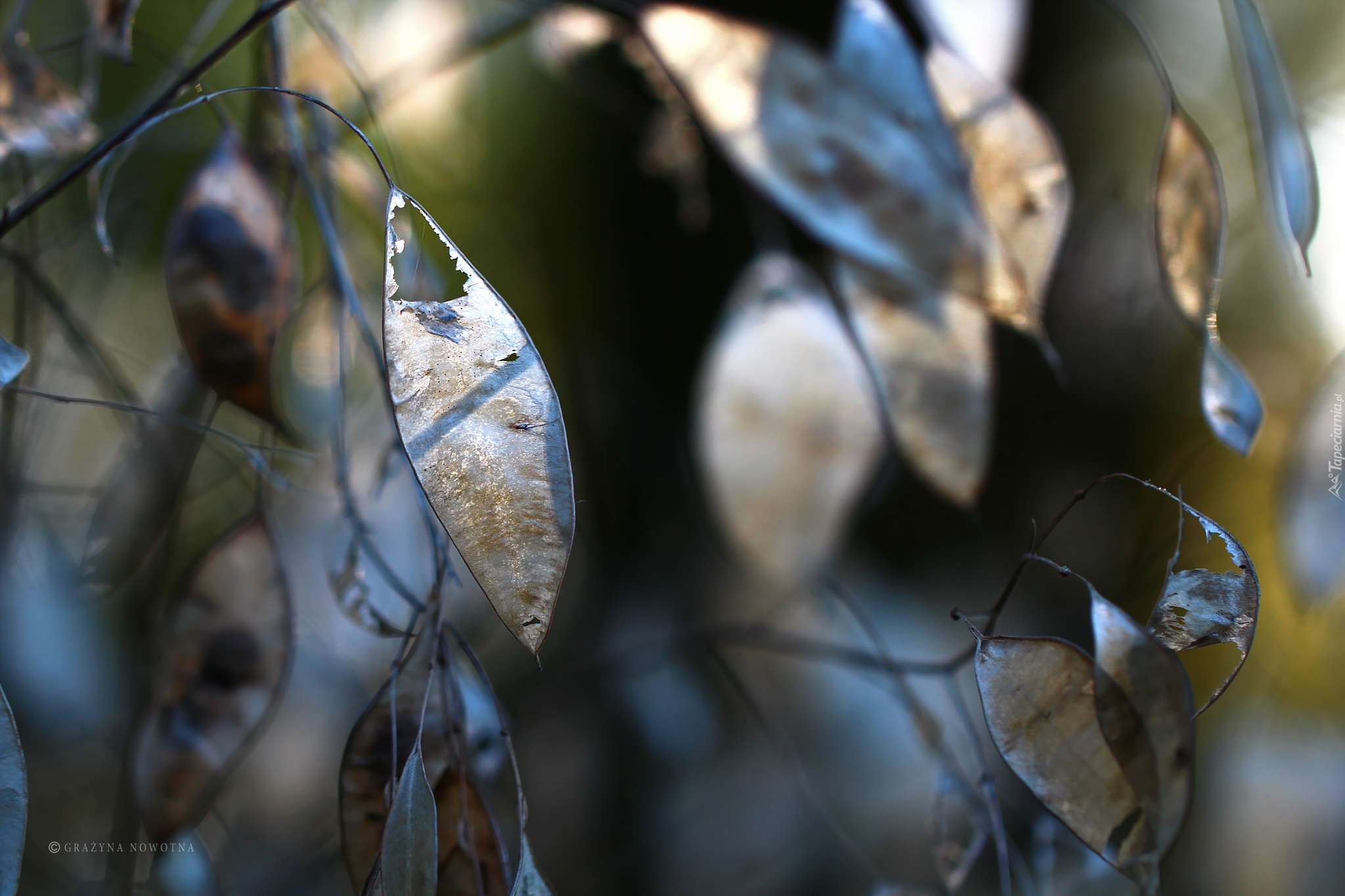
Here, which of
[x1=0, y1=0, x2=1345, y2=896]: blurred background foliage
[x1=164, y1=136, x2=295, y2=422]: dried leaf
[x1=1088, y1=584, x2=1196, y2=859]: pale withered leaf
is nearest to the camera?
[x1=1088, y1=584, x2=1196, y2=859]: pale withered leaf

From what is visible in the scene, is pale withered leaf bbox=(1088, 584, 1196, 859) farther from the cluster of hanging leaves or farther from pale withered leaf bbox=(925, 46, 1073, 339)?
pale withered leaf bbox=(925, 46, 1073, 339)

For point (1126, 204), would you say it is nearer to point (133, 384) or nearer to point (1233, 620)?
point (1233, 620)

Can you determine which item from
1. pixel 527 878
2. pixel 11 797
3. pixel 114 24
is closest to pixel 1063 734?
pixel 527 878

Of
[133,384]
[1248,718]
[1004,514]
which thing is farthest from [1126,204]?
[133,384]

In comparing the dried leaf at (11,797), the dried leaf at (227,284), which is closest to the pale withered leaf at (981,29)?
the dried leaf at (227,284)

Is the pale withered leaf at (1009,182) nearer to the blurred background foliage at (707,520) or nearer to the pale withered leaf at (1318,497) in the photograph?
the pale withered leaf at (1318,497)

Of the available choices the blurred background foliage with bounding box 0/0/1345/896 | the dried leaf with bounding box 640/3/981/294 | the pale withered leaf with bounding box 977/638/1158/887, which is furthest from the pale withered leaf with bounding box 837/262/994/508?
the blurred background foliage with bounding box 0/0/1345/896
